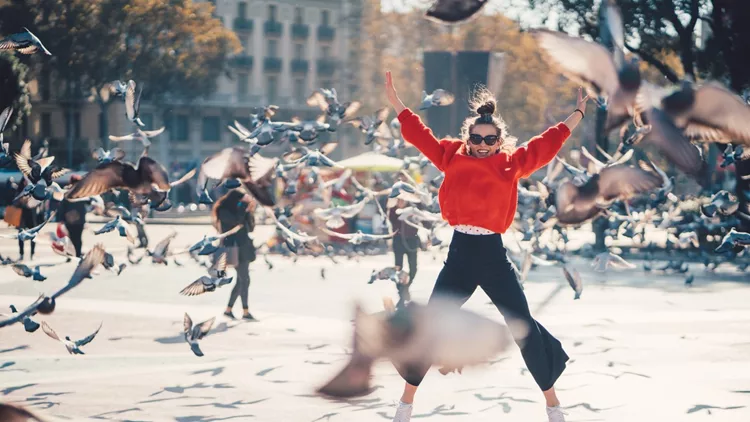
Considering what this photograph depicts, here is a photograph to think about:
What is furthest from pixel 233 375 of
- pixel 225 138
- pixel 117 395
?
pixel 225 138

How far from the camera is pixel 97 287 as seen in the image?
15.7 meters

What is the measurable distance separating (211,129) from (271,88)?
25.2 ft

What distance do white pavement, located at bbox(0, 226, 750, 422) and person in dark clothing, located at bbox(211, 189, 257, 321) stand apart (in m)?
0.39

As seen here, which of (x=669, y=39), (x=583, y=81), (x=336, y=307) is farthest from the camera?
(x=669, y=39)

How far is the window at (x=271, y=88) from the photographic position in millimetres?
80938

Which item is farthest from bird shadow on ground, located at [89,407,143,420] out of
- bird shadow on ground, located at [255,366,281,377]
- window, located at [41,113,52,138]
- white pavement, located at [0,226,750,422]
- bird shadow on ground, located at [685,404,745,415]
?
window, located at [41,113,52,138]

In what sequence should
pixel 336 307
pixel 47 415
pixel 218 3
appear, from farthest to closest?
pixel 218 3
pixel 336 307
pixel 47 415

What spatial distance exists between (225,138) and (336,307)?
209 ft

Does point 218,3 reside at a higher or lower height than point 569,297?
higher

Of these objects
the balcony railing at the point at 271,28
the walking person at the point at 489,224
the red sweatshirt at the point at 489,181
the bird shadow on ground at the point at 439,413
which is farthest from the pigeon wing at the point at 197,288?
the balcony railing at the point at 271,28

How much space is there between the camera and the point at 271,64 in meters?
81.2

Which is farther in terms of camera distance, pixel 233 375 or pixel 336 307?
pixel 336 307

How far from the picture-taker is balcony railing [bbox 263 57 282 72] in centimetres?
8125

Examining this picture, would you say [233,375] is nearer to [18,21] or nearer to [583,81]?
[583,81]
